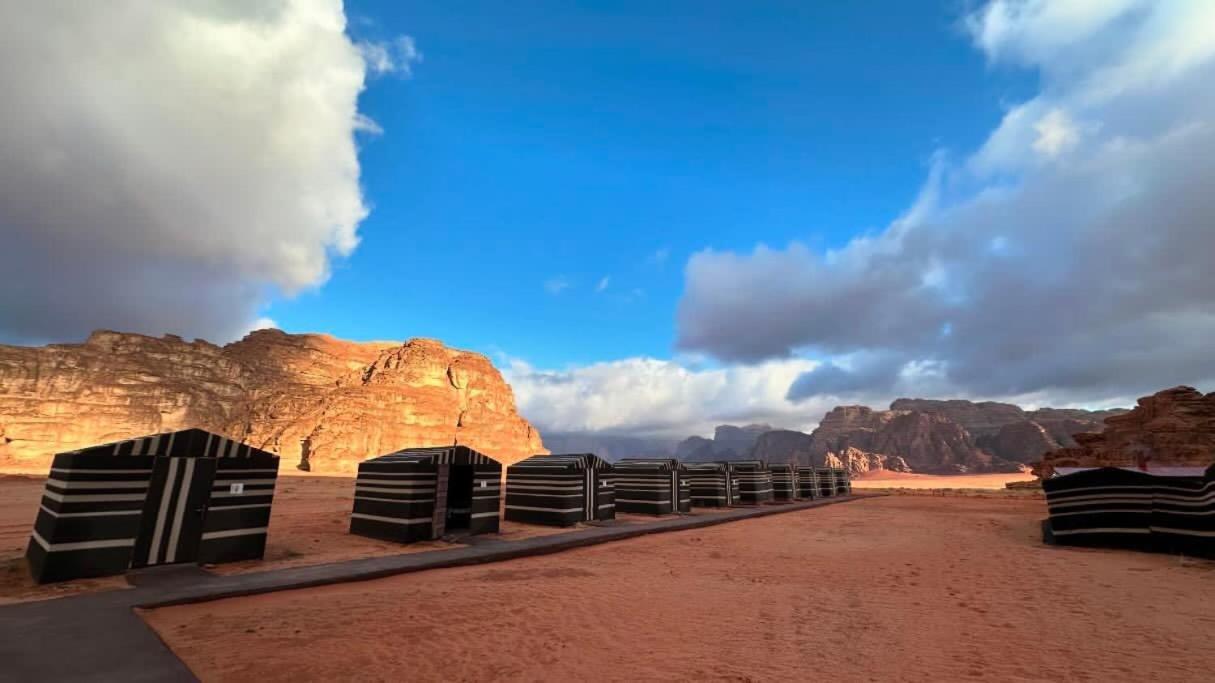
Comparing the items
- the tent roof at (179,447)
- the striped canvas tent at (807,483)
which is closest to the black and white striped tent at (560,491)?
the tent roof at (179,447)

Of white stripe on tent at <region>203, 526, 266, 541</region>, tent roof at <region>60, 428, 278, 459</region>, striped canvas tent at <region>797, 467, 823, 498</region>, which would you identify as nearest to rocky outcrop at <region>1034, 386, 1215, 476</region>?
striped canvas tent at <region>797, 467, 823, 498</region>

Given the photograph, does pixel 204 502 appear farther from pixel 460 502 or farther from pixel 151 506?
pixel 460 502

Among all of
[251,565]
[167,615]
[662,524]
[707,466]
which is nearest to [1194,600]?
[662,524]

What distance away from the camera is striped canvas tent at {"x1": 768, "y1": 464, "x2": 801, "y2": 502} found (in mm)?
46500

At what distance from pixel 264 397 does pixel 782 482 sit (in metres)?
124

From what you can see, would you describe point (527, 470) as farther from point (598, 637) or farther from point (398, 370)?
point (398, 370)

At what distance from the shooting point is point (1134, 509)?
60.1 ft

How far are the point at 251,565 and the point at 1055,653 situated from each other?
1734 centimetres

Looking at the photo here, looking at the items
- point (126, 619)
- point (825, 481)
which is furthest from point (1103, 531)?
point (825, 481)

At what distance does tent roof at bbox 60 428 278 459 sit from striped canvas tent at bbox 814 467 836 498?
169 ft

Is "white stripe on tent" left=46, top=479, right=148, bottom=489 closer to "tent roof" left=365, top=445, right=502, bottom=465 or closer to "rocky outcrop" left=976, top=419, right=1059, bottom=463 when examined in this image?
"tent roof" left=365, top=445, right=502, bottom=465

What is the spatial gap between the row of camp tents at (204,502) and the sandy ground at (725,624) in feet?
13.5

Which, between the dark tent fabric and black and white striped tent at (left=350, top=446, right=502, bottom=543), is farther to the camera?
the dark tent fabric

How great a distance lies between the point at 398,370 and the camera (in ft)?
482
